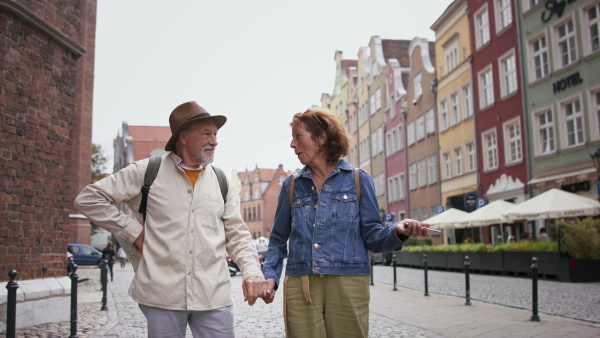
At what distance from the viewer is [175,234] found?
3.32m

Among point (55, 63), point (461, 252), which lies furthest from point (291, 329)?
point (461, 252)

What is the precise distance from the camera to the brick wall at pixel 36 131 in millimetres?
7594

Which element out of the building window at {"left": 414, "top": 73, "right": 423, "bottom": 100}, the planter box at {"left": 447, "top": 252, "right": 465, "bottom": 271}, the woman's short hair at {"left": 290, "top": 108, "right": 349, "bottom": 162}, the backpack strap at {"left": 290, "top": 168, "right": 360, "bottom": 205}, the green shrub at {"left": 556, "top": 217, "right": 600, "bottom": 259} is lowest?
the planter box at {"left": 447, "top": 252, "right": 465, "bottom": 271}

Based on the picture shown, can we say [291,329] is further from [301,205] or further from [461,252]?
[461,252]

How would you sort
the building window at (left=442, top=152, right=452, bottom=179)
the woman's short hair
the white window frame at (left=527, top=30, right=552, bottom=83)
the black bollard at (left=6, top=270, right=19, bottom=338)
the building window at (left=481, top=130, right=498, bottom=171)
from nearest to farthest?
the woman's short hair < the black bollard at (left=6, top=270, right=19, bottom=338) < the white window frame at (left=527, top=30, right=552, bottom=83) < the building window at (left=481, top=130, right=498, bottom=171) < the building window at (left=442, top=152, right=452, bottom=179)

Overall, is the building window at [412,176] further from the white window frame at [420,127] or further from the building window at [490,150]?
the building window at [490,150]

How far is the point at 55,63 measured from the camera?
8.76 meters

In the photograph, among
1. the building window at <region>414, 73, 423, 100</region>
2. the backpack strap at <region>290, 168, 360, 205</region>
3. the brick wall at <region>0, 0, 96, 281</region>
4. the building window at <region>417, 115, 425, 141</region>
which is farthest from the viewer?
the building window at <region>414, 73, 423, 100</region>

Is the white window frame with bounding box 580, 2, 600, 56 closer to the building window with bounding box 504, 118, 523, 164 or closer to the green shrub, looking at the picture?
the building window with bounding box 504, 118, 523, 164

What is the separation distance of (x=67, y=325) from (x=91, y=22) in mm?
16497

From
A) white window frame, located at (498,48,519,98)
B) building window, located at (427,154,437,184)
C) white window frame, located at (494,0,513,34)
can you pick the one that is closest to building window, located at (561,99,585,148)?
white window frame, located at (498,48,519,98)

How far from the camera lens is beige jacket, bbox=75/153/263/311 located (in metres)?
3.24

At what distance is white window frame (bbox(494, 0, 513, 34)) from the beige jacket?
81.0 feet

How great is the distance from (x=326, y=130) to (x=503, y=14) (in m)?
25.5
